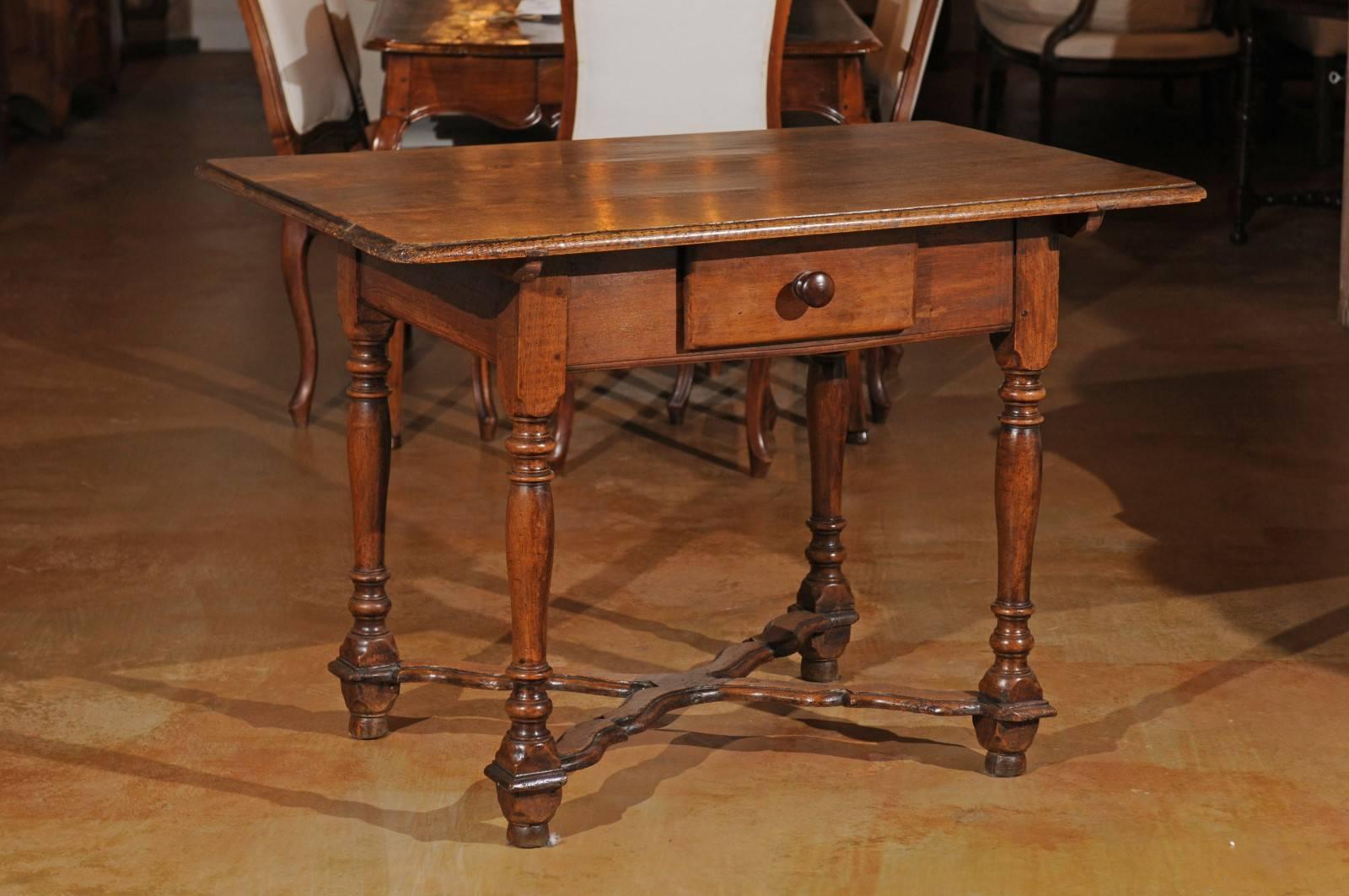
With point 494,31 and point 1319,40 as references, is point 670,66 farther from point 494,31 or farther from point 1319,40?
point 1319,40

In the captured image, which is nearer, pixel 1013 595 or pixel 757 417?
pixel 1013 595

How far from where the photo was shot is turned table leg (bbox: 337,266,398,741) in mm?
2240

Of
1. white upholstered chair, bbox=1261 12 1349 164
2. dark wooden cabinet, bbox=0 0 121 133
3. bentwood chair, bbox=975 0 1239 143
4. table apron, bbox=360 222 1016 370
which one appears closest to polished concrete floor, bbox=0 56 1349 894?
table apron, bbox=360 222 1016 370

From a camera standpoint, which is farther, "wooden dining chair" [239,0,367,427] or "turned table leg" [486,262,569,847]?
"wooden dining chair" [239,0,367,427]

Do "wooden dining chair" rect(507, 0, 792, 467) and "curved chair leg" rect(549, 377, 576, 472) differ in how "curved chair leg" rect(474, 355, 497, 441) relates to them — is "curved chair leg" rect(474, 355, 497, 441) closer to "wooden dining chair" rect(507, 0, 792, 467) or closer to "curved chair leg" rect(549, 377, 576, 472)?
"curved chair leg" rect(549, 377, 576, 472)

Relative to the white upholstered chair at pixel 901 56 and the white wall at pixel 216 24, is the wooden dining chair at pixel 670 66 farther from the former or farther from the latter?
the white wall at pixel 216 24

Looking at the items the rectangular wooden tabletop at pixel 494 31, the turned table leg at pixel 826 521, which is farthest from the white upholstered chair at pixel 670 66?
the turned table leg at pixel 826 521

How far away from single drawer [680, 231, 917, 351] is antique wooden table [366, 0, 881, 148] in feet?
5.04

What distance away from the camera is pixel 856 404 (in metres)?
3.58

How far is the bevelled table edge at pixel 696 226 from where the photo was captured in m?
1.77

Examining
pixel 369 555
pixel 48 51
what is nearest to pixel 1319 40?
pixel 369 555

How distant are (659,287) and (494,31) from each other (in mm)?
1746

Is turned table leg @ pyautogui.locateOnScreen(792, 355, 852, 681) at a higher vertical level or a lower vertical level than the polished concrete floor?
higher

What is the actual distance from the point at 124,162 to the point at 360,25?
8.55 ft
